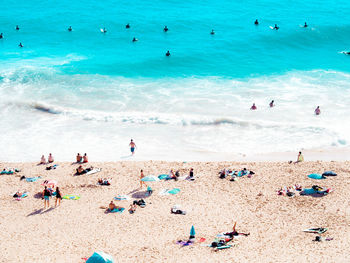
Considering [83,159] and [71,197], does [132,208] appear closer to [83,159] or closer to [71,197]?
[71,197]

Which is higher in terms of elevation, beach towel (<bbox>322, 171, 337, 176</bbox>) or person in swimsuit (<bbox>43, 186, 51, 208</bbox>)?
beach towel (<bbox>322, 171, 337, 176</bbox>)

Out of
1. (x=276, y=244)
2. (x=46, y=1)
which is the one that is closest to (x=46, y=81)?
(x=46, y=1)

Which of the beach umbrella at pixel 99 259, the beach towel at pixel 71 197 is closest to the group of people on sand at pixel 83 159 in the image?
the beach towel at pixel 71 197

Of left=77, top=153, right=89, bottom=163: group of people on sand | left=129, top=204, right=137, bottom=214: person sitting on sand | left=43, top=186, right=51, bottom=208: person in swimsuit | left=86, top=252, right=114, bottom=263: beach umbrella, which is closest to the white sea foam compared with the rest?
left=77, top=153, right=89, bottom=163: group of people on sand

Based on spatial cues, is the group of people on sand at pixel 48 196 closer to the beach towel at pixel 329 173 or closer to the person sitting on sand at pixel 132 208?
the person sitting on sand at pixel 132 208

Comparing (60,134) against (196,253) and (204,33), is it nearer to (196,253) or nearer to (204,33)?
(196,253)

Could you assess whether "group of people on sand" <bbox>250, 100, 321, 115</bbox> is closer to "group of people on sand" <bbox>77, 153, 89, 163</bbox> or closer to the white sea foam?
the white sea foam
